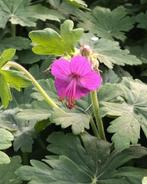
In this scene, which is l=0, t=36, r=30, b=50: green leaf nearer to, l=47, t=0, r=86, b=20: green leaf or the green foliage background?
the green foliage background

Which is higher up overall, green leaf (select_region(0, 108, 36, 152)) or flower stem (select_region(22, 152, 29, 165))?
green leaf (select_region(0, 108, 36, 152))

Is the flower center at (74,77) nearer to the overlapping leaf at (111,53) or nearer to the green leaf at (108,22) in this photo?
the overlapping leaf at (111,53)

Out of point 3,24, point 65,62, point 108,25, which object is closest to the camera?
point 65,62

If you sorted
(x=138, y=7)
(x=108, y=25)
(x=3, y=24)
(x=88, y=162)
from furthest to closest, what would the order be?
(x=138, y=7), (x=108, y=25), (x=3, y=24), (x=88, y=162)

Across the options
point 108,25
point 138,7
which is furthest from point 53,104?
Answer: point 138,7

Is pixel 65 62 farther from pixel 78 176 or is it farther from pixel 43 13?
pixel 43 13

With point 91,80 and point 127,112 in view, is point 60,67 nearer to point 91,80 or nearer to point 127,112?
point 91,80

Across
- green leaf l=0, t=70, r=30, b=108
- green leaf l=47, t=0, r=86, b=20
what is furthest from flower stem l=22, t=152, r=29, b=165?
green leaf l=47, t=0, r=86, b=20
